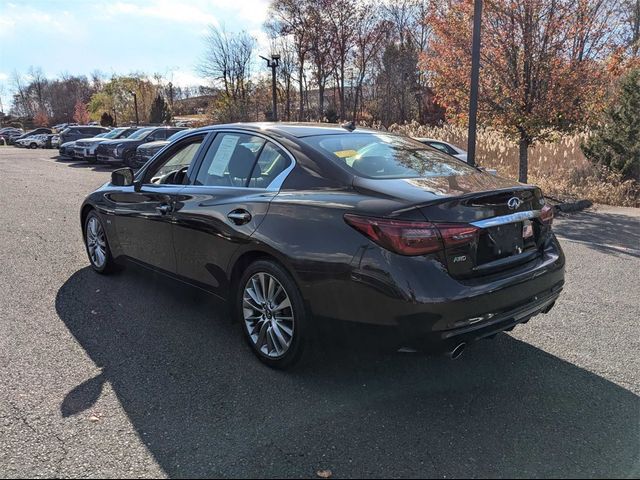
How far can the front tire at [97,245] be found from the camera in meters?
5.20

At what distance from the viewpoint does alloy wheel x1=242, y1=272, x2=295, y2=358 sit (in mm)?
3189

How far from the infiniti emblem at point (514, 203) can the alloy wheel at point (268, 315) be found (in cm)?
143

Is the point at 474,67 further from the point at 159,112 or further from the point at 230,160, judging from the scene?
the point at 159,112

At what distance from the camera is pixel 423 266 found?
2645 mm

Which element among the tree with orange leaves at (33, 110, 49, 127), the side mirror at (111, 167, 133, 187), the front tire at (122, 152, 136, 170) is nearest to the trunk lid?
the side mirror at (111, 167, 133, 187)

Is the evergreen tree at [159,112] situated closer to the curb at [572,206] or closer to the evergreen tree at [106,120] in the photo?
the evergreen tree at [106,120]

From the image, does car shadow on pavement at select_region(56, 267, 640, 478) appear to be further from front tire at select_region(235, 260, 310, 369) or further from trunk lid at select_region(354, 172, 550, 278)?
trunk lid at select_region(354, 172, 550, 278)

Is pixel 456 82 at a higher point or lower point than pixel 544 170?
higher

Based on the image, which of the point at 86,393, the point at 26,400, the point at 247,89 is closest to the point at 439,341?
the point at 86,393

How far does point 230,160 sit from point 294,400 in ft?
6.05

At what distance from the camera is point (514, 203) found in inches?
120

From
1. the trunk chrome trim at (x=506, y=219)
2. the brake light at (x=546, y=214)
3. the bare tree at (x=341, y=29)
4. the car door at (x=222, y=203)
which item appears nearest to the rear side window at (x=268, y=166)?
the car door at (x=222, y=203)

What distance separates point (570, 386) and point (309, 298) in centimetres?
167

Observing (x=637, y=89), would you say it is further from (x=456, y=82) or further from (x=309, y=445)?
(x=309, y=445)
